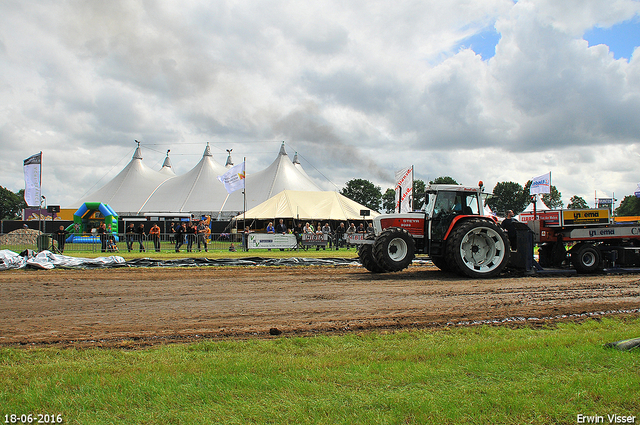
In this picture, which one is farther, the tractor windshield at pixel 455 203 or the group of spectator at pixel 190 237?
the group of spectator at pixel 190 237

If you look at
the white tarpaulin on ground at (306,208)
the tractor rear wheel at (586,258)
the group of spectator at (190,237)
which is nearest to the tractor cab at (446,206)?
the tractor rear wheel at (586,258)

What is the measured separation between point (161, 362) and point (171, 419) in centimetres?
124

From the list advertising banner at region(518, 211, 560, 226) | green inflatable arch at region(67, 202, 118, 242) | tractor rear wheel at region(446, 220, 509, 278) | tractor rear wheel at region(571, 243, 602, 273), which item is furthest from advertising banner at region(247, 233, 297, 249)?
green inflatable arch at region(67, 202, 118, 242)

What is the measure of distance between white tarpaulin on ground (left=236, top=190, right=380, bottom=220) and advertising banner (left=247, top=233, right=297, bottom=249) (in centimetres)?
1033

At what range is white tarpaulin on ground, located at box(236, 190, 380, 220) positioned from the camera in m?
34.2

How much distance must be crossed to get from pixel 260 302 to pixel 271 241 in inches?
620

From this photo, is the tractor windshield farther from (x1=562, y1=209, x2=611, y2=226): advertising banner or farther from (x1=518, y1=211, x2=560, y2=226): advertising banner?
(x1=562, y1=209, x2=611, y2=226): advertising banner

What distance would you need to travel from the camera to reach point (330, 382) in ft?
11.6

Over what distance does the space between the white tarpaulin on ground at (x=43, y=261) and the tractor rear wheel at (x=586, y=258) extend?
13.7m

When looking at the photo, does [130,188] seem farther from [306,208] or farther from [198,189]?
[306,208]

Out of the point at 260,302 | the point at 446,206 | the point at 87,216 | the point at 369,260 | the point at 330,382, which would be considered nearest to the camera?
the point at 330,382

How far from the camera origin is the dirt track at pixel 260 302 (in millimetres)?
5508

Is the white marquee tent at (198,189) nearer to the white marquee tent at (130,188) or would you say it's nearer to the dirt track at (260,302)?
the white marquee tent at (130,188)

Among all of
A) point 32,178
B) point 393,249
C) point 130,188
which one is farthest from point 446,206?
point 130,188
